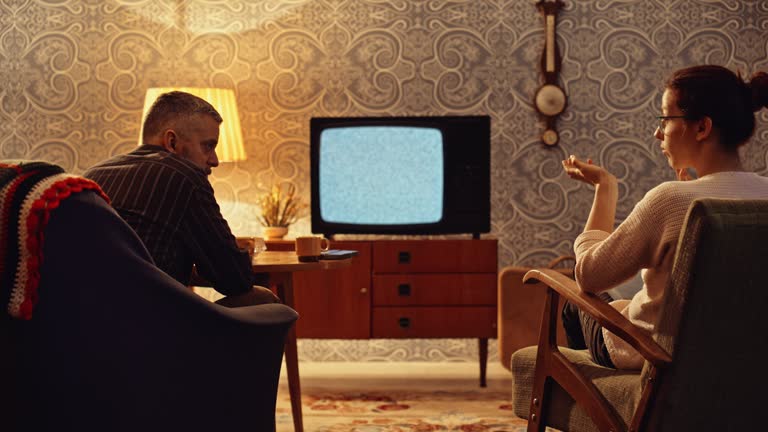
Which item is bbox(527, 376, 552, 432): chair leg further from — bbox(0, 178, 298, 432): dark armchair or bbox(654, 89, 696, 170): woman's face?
bbox(0, 178, 298, 432): dark armchair

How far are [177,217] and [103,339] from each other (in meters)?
0.55

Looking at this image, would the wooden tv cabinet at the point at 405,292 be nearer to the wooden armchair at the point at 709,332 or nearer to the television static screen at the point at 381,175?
the television static screen at the point at 381,175

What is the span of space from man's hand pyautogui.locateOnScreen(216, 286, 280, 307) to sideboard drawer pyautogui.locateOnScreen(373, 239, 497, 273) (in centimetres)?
151

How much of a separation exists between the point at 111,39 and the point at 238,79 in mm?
693

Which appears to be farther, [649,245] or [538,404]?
[538,404]

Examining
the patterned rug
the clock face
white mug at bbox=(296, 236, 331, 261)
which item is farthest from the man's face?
the clock face

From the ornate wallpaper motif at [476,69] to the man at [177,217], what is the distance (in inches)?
82.3

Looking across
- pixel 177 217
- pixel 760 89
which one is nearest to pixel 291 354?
pixel 177 217

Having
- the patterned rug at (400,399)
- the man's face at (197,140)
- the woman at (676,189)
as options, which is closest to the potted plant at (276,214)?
the patterned rug at (400,399)

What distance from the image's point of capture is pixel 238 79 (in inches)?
161

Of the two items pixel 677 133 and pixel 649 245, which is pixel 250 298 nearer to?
pixel 649 245

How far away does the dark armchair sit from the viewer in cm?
124

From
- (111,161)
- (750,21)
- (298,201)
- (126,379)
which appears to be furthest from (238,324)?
(750,21)

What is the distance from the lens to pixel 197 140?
2.15 meters
